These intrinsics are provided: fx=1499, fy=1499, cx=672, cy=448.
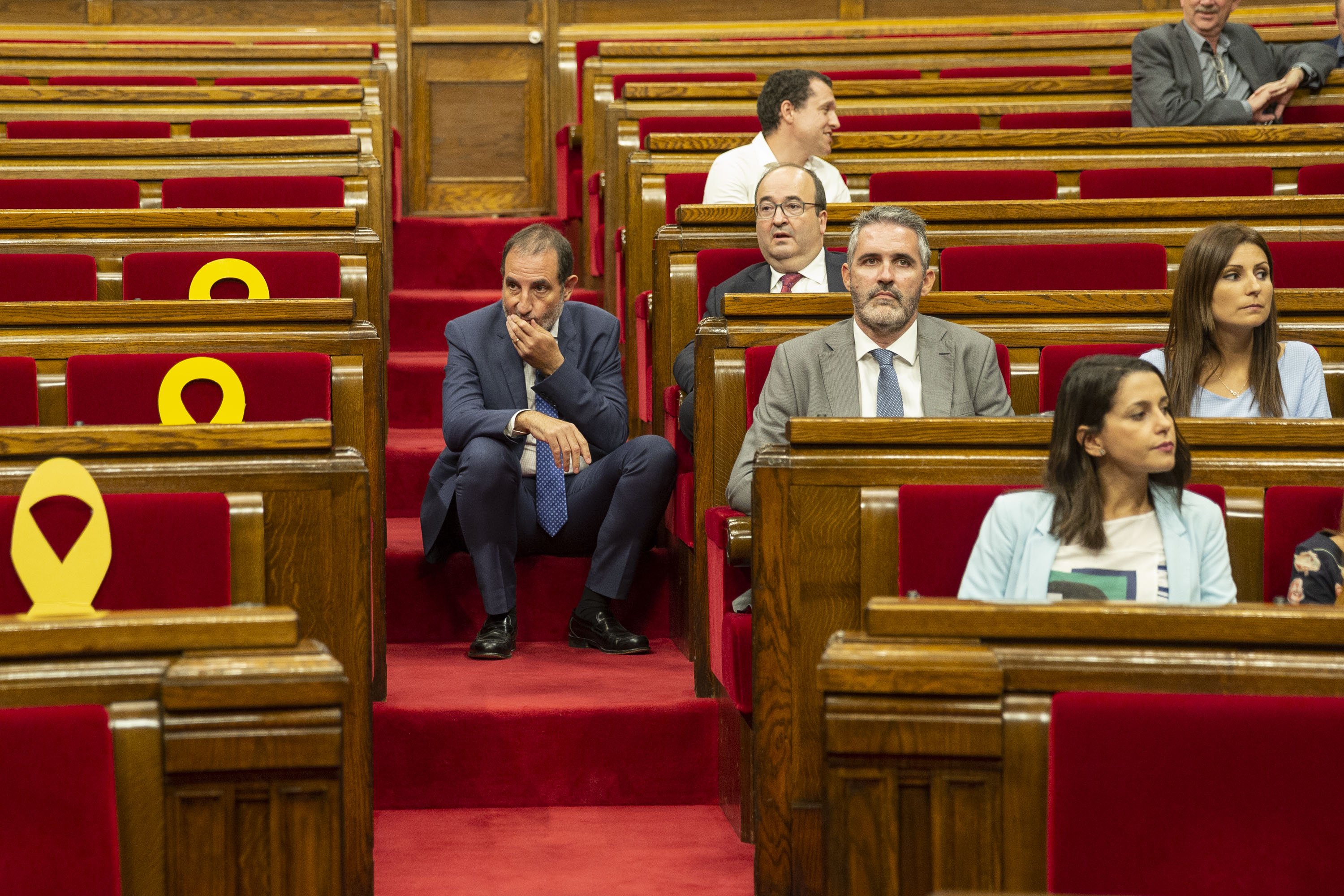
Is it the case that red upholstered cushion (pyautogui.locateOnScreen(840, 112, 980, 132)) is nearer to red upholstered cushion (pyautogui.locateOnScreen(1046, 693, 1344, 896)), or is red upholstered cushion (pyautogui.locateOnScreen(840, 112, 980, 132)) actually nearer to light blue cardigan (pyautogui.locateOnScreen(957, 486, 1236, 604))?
light blue cardigan (pyautogui.locateOnScreen(957, 486, 1236, 604))

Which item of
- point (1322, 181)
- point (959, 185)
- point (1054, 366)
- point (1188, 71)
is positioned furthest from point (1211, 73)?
point (1054, 366)

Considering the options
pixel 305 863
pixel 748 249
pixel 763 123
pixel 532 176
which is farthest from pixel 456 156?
pixel 305 863

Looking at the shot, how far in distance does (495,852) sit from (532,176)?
1596 mm

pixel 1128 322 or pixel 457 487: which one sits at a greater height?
pixel 1128 322

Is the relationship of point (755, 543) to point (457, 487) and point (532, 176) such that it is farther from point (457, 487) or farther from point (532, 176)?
point (532, 176)

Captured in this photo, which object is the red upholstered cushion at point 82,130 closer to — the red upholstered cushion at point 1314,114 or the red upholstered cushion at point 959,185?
the red upholstered cushion at point 959,185

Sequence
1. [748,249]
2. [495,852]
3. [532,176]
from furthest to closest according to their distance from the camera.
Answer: [532,176], [748,249], [495,852]

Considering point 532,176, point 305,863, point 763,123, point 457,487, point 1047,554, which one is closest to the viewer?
point 305,863

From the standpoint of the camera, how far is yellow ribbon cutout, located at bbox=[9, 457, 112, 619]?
2.02 ft

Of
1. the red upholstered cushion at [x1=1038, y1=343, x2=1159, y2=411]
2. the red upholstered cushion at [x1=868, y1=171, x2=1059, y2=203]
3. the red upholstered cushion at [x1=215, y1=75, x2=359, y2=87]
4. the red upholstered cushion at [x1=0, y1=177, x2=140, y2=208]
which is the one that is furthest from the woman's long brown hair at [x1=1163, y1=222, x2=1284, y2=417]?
the red upholstered cushion at [x1=215, y1=75, x2=359, y2=87]

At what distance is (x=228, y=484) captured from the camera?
739mm

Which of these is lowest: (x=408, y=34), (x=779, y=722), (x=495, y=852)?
(x=495, y=852)

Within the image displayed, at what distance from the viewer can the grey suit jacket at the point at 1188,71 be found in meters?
1.70

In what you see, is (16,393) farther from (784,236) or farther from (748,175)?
(748,175)
